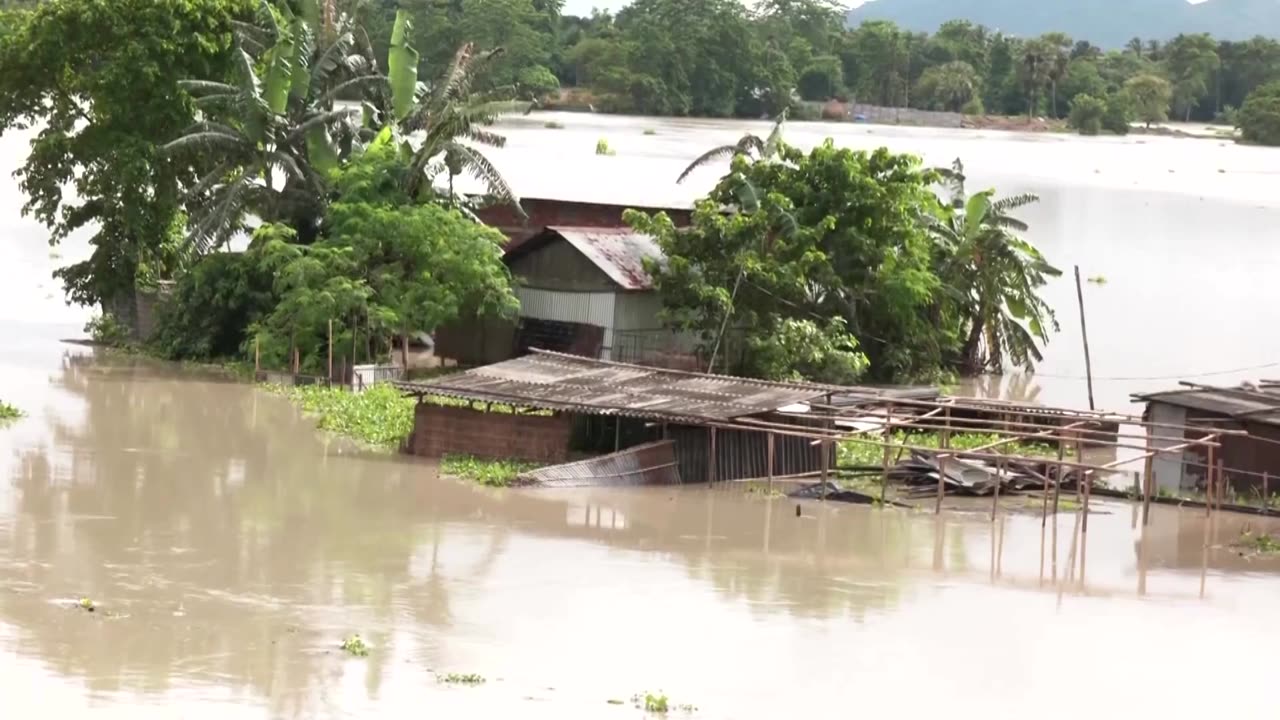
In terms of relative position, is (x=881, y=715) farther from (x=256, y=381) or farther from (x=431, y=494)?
(x=256, y=381)

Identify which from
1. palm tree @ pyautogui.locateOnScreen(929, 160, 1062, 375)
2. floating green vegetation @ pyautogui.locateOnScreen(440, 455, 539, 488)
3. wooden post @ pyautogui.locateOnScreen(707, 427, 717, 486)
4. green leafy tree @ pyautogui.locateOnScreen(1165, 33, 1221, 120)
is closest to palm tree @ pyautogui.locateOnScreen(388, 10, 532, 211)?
floating green vegetation @ pyautogui.locateOnScreen(440, 455, 539, 488)

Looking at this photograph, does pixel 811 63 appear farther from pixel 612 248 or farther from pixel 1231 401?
pixel 1231 401

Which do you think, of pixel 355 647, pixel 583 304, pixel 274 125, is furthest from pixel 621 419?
pixel 274 125

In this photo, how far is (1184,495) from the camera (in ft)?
60.9

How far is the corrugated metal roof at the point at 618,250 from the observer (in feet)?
76.8

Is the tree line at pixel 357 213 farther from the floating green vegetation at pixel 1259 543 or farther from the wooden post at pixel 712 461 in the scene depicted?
the floating green vegetation at pixel 1259 543

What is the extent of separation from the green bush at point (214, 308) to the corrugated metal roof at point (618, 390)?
576cm

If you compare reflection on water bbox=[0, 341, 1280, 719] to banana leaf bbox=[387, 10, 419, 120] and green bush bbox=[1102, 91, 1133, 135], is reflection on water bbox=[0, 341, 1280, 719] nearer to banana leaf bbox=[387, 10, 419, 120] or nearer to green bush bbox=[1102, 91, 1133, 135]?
banana leaf bbox=[387, 10, 419, 120]

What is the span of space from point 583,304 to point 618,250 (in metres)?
0.98

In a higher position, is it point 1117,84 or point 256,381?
point 1117,84

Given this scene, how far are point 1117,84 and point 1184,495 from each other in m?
81.4

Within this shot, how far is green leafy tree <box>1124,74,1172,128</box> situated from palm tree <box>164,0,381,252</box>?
7236 centimetres

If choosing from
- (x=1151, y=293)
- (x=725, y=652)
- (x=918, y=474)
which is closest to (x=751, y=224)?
(x=918, y=474)

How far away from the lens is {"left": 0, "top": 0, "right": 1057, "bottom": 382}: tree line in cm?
2316
